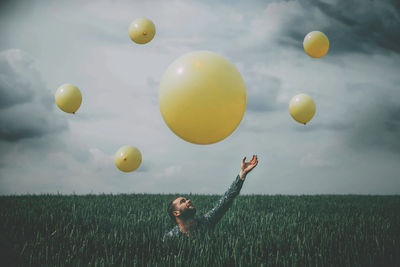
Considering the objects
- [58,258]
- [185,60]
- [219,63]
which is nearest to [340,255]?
[219,63]

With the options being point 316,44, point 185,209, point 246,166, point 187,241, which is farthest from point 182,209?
point 316,44

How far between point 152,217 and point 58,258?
107 inches

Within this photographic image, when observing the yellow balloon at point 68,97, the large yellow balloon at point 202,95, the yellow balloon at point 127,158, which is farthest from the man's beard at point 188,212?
the yellow balloon at point 68,97

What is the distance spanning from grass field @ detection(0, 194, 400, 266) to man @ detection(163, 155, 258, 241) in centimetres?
21

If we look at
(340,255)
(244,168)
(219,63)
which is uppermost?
(219,63)

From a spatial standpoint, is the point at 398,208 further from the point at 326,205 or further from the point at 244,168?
the point at 244,168

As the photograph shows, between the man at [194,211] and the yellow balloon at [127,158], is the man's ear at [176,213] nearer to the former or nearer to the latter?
the man at [194,211]

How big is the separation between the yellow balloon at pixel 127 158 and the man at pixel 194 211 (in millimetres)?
3176

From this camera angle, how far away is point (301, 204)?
28.5ft

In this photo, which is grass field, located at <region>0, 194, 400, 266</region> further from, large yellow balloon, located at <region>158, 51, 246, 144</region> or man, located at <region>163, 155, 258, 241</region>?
large yellow balloon, located at <region>158, 51, 246, 144</region>

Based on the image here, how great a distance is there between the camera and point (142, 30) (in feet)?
24.1

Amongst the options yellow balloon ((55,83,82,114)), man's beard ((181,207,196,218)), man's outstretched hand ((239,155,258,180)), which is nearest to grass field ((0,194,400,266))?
man's beard ((181,207,196,218))

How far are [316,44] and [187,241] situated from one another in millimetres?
5771

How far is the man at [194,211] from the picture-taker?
162 inches
